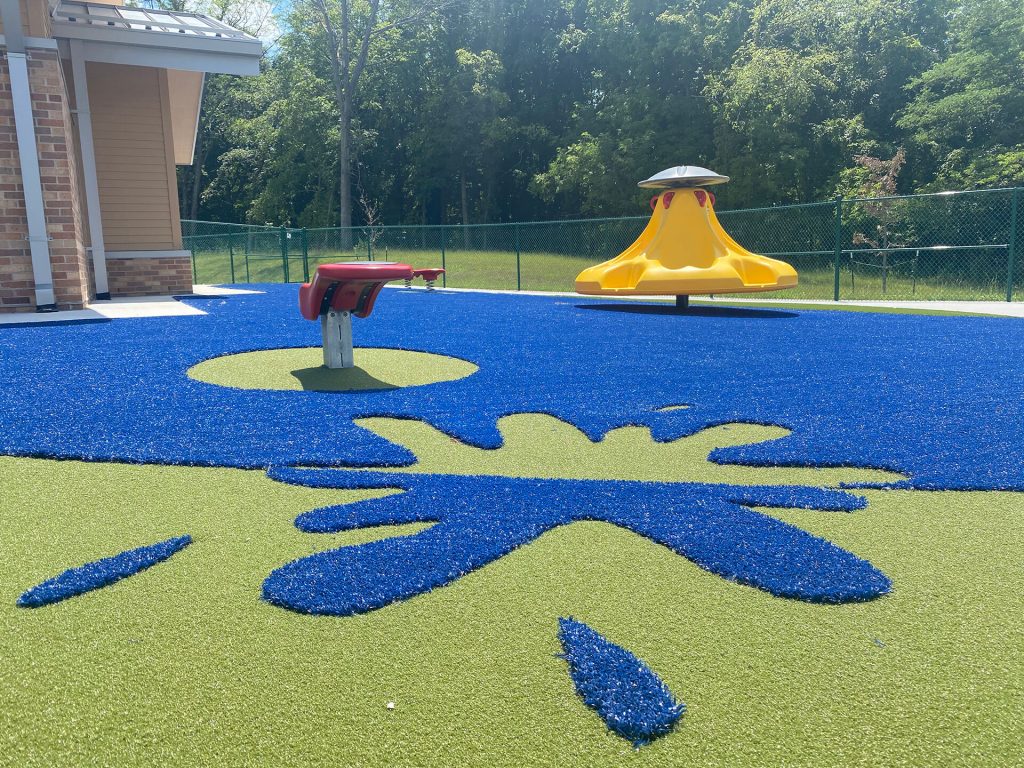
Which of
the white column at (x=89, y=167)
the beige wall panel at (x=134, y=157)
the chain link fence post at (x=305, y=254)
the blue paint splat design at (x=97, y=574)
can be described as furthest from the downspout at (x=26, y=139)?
the chain link fence post at (x=305, y=254)

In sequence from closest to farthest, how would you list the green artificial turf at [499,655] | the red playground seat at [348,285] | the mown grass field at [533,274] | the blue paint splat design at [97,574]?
the green artificial turf at [499,655] → the blue paint splat design at [97,574] → the red playground seat at [348,285] → the mown grass field at [533,274]

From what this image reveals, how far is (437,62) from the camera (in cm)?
4022

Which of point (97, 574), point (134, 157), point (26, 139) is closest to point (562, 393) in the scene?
point (97, 574)

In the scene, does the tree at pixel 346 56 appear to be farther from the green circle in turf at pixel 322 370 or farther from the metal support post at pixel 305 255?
the green circle in turf at pixel 322 370

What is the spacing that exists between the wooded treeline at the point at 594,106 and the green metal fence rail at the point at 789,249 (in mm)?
4524

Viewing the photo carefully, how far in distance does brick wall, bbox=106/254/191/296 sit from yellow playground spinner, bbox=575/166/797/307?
7143 mm

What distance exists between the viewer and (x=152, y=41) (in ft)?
36.6

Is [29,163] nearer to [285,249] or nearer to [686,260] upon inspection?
[686,260]

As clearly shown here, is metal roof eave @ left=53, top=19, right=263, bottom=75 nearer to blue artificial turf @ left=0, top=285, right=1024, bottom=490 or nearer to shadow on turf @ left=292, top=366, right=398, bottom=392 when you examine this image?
blue artificial turf @ left=0, top=285, right=1024, bottom=490

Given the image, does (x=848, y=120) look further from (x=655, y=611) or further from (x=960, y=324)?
(x=655, y=611)

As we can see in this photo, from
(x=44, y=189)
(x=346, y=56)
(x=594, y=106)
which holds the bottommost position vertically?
(x=44, y=189)

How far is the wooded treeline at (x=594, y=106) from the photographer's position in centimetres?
2808

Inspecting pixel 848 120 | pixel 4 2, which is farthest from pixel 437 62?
pixel 4 2

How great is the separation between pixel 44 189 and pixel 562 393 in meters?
7.77
